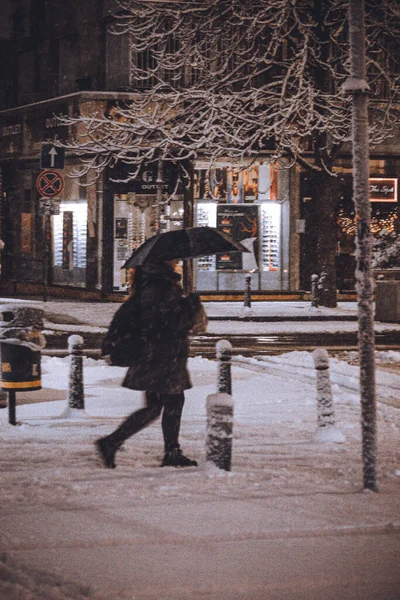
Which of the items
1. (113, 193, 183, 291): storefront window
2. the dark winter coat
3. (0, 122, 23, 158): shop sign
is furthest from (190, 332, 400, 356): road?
(0, 122, 23, 158): shop sign

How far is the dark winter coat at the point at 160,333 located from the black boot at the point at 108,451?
517 mm

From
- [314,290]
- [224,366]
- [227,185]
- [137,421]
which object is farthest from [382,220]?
[137,421]

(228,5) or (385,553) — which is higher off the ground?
(228,5)

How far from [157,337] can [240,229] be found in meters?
23.4

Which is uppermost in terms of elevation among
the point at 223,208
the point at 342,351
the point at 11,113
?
the point at 11,113

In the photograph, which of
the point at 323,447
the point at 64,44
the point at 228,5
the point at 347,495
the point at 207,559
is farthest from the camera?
the point at 64,44

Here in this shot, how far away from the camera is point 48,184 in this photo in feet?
91.5

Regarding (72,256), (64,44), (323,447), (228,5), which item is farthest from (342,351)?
(64,44)

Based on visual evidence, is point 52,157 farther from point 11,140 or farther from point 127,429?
point 127,429

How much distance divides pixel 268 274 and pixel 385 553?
1012 inches

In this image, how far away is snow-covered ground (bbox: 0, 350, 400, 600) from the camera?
6.00m

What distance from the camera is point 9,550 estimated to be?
21.5 ft

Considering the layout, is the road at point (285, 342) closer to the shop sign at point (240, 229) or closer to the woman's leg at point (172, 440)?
the shop sign at point (240, 229)

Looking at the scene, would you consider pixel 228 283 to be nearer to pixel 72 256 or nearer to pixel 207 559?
pixel 72 256
